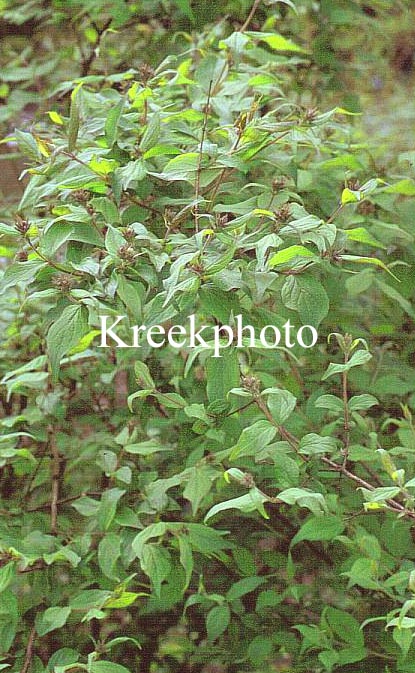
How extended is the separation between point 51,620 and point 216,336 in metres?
0.42

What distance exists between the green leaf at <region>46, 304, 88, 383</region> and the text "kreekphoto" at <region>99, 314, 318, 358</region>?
7 centimetres

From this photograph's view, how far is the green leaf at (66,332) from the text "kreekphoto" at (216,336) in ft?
0.23

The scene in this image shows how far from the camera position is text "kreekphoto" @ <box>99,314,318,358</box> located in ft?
3.01

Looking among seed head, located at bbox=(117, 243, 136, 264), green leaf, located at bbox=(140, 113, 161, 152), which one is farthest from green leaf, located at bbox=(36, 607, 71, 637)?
green leaf, located at bbox=(140, 113, 161, 152)

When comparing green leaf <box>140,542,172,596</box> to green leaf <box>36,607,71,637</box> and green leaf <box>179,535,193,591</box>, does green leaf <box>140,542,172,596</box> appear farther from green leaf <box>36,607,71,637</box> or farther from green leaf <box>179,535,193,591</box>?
green leaf <box>36,607,71,637</box>

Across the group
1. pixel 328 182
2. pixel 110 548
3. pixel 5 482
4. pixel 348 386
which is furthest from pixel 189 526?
pixel 328 182

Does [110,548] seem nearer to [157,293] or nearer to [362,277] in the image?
[157,293]

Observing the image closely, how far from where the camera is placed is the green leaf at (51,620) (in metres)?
1.07

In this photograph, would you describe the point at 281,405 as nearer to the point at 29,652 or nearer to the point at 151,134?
the point at 151,134

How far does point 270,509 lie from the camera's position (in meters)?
1.25

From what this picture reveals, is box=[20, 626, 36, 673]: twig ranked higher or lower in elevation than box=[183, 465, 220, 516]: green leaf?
lower

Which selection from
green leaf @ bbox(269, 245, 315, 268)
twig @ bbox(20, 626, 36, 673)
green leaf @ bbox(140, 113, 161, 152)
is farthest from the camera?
twig @ bbox(20, 626, 36, 673)

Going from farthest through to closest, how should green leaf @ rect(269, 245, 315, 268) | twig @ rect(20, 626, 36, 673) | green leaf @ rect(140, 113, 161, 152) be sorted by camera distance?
twig @ rect(20, 626, 36, 673) < green leaf @ rect(140, 113, 161, 152) < green leaf @ rect(269, 245, 315, 268)

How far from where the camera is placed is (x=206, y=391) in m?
1.09
